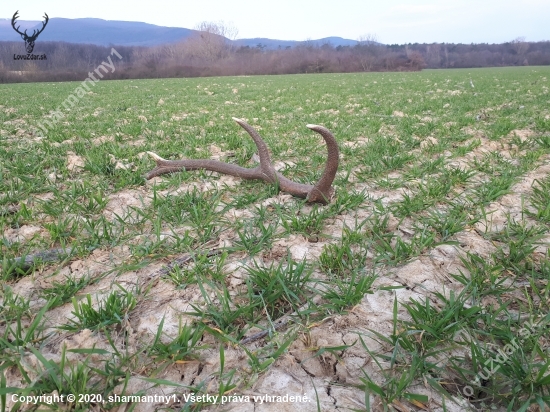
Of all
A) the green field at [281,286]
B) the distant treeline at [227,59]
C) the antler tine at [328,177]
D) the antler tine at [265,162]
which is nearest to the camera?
the green field at [281,286]

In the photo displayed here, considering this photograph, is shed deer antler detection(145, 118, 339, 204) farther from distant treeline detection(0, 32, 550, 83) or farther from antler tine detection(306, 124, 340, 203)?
distant treeline detection(0, 32, 550, 83)

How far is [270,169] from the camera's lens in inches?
114

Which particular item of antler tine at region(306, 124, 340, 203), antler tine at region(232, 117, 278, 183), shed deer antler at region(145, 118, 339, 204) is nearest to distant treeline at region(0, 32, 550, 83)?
shed deer antler at region(145, 118, 339, 204)

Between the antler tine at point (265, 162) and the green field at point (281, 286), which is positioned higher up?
the antler tine at point (265, 162)

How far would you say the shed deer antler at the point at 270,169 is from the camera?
235 centimetres

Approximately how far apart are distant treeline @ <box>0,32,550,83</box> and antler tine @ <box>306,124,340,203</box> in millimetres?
29500

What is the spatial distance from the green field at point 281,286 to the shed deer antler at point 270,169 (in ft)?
0.28

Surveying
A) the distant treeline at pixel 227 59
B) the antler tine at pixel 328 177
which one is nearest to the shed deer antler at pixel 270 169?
the antler tine at pixel 328 177

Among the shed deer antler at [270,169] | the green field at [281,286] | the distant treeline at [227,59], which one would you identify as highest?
the distant treeline at [227,59]

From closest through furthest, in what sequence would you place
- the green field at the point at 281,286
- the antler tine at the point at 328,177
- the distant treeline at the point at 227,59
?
1. the green field at the point at 281,286
2. the antler tine at the point at 328,177
3. the distant treeline at the point at 227,59

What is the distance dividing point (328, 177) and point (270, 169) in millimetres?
627

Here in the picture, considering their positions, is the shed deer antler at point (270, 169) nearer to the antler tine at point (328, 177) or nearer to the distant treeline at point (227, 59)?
the antler tine at point (328, 177)

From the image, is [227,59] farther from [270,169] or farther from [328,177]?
[328,177]

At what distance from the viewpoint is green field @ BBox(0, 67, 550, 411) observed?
1.21m
